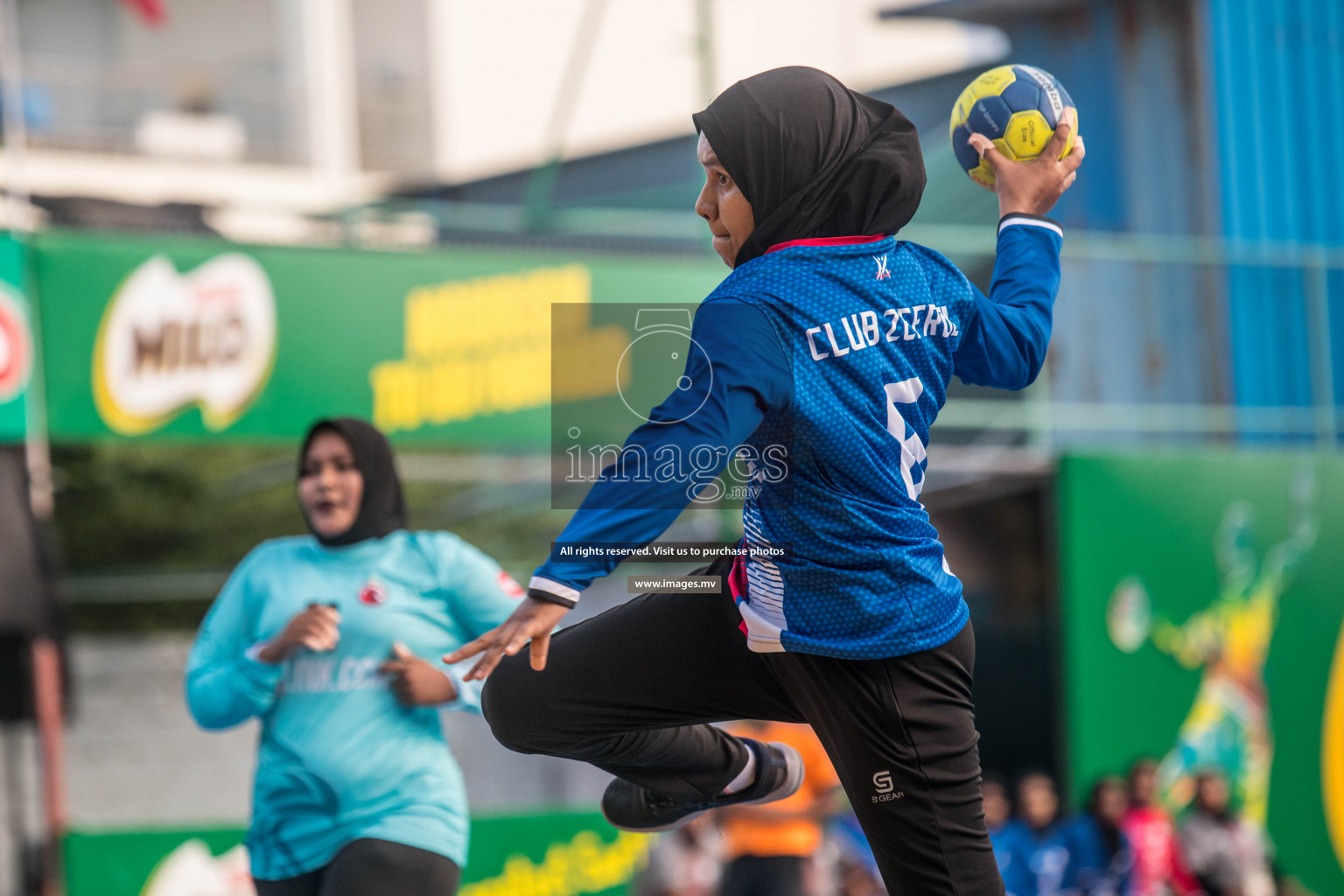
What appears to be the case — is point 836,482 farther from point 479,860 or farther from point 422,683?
point 479,860

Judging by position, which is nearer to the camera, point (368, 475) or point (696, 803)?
point (696, 803)

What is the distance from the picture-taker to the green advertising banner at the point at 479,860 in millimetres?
8445

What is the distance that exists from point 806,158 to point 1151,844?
8746mm

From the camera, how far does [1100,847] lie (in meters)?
10.7

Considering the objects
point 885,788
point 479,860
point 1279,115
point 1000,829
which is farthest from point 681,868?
point 1279,115

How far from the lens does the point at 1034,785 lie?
10.8 meters

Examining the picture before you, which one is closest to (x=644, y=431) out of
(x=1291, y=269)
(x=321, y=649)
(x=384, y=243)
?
(x=321, y=649)

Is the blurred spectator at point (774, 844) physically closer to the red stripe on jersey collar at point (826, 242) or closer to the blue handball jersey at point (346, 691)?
the blue handball jersey at point (346, 691)

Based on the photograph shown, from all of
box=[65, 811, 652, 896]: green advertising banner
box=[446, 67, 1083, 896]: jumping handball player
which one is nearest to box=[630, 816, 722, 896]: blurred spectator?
box=[65, 811, 652, 896]: green advertising banner

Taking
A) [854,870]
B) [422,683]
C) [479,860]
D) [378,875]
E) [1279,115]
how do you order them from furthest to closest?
[1279,115] < [854,870] < [479,860] < [422,683] < [378,875]

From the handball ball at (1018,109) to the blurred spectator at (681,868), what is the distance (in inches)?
247

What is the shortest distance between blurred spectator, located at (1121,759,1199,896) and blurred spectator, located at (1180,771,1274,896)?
129mm

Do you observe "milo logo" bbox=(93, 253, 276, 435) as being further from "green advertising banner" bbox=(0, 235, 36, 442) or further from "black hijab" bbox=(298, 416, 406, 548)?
"black hijab" bbox=(298, 416, 406, 548)

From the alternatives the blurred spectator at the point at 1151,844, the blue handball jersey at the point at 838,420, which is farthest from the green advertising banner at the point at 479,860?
the blue handball jersey at the point at 838,420
